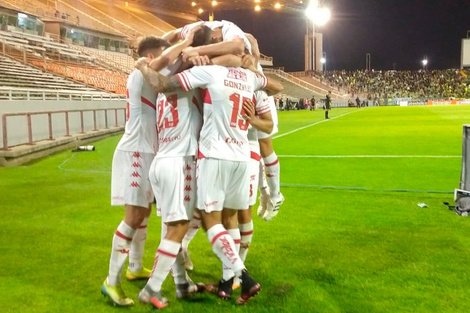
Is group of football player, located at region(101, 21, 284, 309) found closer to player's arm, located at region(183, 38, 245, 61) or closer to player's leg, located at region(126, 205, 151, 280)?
player's arm, located at region(183, 38, 245, 61)

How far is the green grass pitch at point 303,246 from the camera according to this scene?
429 centimetres

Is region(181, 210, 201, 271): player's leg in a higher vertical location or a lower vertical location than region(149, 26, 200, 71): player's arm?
lower

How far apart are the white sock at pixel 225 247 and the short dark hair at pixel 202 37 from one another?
146 centimetres

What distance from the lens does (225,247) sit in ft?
13.0

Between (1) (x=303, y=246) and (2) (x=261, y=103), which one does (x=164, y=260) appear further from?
(1) (x=303, y=246)

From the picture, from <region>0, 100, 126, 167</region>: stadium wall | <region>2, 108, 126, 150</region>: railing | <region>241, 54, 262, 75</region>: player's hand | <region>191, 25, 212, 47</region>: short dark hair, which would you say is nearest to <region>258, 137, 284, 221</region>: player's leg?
<region>241, 54, 262, 75</region>: player's hand

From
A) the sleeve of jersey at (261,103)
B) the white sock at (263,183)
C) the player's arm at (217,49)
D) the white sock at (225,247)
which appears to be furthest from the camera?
the white sock at (263,183)

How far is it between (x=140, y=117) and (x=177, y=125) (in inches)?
18.1

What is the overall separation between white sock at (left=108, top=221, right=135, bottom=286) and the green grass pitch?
226 mm

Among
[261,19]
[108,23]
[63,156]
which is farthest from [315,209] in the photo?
[261,19]

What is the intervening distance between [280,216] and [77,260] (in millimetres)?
2953

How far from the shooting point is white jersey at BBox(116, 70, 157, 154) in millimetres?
4152

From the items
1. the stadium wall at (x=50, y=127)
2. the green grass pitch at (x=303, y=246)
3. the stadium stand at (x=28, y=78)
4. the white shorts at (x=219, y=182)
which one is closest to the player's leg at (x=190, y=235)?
the green grass pitch at (x=303, y=246)

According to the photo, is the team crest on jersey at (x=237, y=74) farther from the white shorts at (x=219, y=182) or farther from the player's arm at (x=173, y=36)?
the player's arm at (x=173, y=36)
